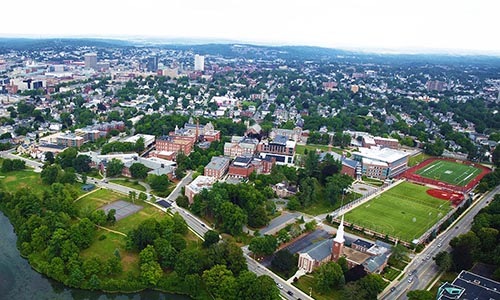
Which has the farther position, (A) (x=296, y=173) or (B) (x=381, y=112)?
(B) (x=381, y=112)

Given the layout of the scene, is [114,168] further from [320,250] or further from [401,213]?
[401,213]

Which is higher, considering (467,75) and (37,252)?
(467,75)

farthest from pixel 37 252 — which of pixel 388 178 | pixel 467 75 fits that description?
pixel 467 75

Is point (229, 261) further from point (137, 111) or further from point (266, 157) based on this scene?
point (137, 111)

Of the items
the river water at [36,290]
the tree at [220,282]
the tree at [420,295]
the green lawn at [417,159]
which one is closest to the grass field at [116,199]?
the river water at [36,290]

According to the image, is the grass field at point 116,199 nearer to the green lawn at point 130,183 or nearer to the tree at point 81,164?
the green lawn at point 130,183

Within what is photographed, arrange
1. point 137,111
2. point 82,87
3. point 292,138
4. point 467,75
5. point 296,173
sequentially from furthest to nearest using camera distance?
point 467,75 → point 82,87 → point 137,111 → point 292,138 → point 296,173
